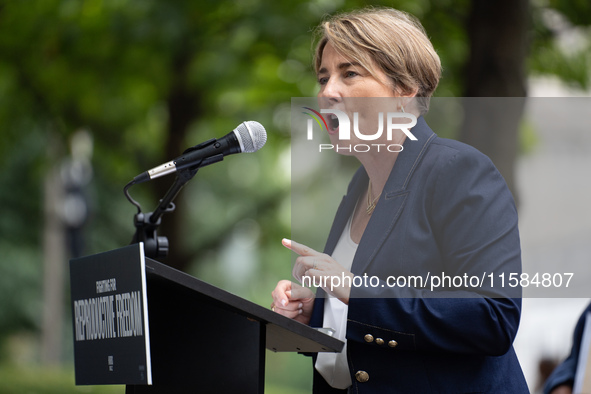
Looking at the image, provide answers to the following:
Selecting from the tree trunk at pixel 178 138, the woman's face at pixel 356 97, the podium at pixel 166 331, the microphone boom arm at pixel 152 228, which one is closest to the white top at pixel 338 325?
the podium at pixel 166 331

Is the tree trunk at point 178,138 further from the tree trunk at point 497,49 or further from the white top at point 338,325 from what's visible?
the white top at point 338,325

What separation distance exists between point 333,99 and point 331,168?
0.81 feet

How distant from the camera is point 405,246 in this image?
2037 mm

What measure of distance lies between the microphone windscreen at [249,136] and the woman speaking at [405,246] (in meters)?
0.27

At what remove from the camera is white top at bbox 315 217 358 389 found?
7.05ft

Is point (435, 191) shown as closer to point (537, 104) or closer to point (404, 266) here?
point (404, 266)

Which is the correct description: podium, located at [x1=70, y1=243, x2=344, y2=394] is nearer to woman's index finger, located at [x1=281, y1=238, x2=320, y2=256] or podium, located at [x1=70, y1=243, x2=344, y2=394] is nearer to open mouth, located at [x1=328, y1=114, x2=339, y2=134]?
woman's index finger, located at [x1=281, y1=238, x2=320, y2=256]

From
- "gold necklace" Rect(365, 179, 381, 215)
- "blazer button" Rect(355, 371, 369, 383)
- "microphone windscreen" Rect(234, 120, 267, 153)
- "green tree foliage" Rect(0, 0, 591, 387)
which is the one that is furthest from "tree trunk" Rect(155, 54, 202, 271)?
"blazer button" Rect(355, 371, 369, 383)

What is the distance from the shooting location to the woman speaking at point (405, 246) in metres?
1.92

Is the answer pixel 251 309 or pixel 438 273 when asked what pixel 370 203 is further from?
pixel 251 309

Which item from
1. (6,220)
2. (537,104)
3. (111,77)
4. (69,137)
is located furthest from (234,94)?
(6,220)

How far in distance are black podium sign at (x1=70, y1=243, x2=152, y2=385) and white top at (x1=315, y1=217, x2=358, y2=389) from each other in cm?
63

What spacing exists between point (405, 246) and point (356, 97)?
0.46m

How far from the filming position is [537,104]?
95.4 inches
